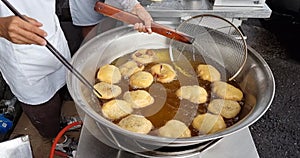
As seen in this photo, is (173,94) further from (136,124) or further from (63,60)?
(63,60)

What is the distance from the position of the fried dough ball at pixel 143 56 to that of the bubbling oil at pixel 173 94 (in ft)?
0.06

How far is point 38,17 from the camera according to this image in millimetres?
1327

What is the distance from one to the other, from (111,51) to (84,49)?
173 millimetres

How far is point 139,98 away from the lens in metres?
1.07

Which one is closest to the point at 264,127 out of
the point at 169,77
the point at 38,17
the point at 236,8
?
the point at 236,8

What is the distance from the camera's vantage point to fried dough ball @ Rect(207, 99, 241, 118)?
106 cm

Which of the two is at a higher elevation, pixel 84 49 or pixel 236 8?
pixel 84 49

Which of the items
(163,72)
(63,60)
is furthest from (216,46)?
(63,60)

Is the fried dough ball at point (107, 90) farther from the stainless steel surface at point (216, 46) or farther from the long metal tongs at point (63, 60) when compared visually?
the stainless steel surface at point (216, 46)

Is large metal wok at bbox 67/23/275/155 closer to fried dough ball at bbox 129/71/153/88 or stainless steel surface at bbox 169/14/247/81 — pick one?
stainless steel surface at bbox 169/14/247/81

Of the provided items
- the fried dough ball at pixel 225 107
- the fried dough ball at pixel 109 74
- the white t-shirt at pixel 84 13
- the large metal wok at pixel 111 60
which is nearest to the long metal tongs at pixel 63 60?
the large metal wok at pixel 111 60

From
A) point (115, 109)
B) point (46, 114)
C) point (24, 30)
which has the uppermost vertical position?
point (24, 30)

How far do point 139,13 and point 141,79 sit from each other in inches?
12.1

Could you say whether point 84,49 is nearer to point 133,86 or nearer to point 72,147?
point 133,86
